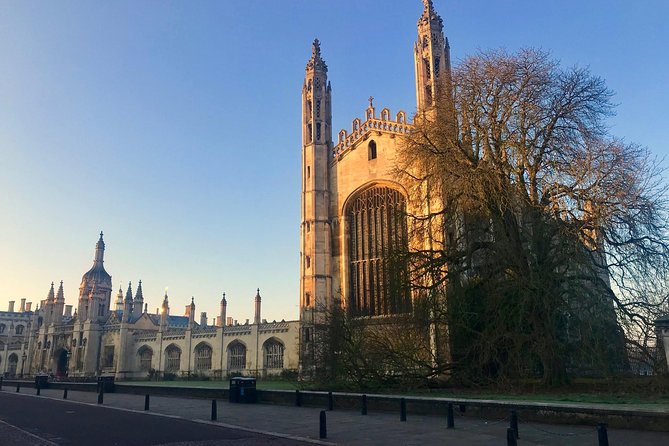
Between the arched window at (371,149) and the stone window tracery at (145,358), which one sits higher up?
the arched window at (371,149)

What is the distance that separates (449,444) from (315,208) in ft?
95.8

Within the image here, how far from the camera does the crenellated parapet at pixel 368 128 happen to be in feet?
125

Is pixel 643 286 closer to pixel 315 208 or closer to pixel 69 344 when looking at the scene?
pixel 315 208

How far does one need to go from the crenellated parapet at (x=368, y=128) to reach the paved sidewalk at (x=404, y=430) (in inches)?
998

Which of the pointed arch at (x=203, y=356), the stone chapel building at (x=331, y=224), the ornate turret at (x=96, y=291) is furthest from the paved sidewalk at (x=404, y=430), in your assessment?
the ornate turret at (x=96, y=291)

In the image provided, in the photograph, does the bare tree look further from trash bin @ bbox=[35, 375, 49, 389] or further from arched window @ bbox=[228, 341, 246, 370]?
arched window @ bbox=[228, 341, 246, 370]

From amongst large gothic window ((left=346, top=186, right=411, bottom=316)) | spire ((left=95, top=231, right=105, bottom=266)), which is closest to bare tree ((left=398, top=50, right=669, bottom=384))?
large gothic window ((left=346, top=186, right=411, bottom=316))

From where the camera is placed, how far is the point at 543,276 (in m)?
17.0

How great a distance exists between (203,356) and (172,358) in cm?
486

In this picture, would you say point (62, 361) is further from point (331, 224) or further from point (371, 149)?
point (371, 149)

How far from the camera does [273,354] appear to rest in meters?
44.8

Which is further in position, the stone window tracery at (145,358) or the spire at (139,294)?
the spire at (139,294)

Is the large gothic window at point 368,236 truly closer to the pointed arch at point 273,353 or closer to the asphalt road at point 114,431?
the pointed arch at point 273,353

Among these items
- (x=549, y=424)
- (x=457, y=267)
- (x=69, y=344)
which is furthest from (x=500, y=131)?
(x=69, y=344)
